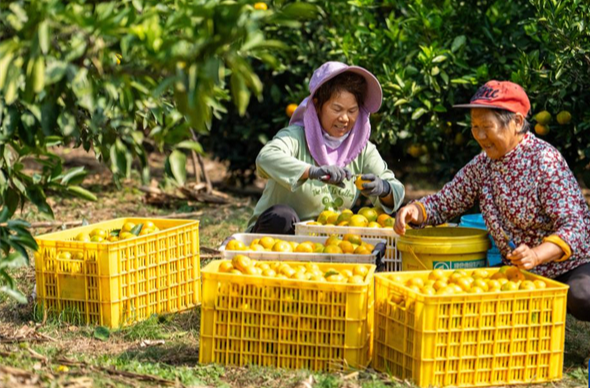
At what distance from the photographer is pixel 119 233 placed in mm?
4305

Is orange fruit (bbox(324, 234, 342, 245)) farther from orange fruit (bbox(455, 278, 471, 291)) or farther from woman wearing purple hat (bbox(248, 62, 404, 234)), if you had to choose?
orange fruit (bbox(455, 278, 471, 291))

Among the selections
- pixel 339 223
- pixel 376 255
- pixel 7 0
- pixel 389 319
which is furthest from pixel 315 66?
pixel 7 0

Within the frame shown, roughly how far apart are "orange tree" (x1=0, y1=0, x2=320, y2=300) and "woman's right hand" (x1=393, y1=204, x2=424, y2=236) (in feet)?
4.85

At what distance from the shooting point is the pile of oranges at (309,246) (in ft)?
12.9

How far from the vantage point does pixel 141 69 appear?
265 centimetres

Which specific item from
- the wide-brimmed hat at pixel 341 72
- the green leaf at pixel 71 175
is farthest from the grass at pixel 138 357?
the wide-brimmed hat at pixel 341 72

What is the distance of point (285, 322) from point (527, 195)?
1237mm

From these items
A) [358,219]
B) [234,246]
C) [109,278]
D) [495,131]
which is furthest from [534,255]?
[109,278]

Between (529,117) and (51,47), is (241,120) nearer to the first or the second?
(529,117)

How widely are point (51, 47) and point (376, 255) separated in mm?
1781

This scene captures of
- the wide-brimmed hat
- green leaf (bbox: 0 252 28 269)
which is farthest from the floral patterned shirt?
green leaf (bbox: 0 252 28 269)

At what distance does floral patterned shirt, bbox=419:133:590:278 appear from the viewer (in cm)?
369

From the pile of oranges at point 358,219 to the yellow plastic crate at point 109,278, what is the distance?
76cm

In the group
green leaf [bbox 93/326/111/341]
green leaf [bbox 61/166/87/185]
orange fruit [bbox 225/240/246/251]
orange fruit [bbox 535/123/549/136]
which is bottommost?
green leaf [bbox 93/326/111/341]
